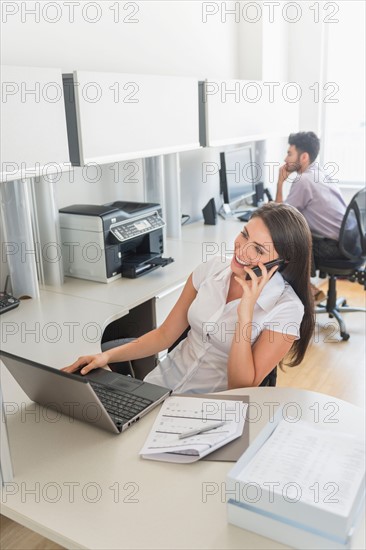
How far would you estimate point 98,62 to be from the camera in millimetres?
2861

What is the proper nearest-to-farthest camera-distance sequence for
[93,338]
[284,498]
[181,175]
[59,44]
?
[284,498]
[93,338]
[59,44]
[181,175]

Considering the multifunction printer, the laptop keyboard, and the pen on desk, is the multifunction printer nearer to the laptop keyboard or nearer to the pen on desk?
the laptop keyboard

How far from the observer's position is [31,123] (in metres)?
2.02

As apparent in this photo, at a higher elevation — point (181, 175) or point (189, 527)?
point (181, 175)

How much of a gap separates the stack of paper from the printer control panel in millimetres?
1556

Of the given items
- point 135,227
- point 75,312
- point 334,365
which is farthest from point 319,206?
point 75,312

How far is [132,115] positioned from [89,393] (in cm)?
163

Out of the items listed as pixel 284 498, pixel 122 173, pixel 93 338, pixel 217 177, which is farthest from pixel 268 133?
pixel 284 498

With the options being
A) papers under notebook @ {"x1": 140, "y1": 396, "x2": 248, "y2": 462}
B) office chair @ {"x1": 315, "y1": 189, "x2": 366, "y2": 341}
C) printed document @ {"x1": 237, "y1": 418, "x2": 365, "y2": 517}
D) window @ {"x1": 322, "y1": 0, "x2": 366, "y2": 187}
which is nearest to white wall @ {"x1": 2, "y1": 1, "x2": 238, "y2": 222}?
office chair @ {"x1": 315, "y1": 189, "x2": 366, "y2": 341}

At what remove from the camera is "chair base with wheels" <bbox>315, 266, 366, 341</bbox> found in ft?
12.1

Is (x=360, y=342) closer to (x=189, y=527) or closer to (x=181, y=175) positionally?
(x=181, y=175)

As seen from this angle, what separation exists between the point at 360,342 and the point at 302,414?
2.57 m

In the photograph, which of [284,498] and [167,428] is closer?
[284,498]

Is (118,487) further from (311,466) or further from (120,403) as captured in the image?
(311,466)
